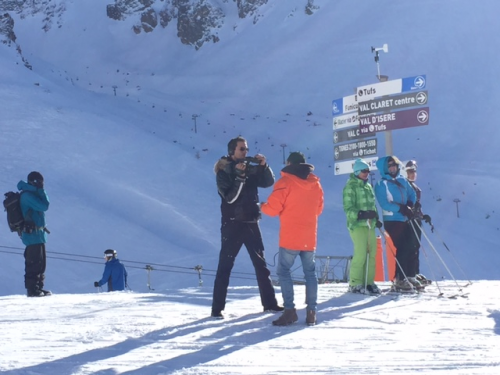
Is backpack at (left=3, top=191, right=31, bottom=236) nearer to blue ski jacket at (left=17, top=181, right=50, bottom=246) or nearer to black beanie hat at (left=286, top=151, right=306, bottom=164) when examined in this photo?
blue ski jacket at (left=17, top=181, right=50, bottom=246)

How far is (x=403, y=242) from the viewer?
8523 mm

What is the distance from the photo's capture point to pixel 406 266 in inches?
336

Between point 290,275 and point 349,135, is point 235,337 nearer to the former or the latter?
point 290,275

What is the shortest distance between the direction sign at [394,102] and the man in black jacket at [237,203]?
19.4 ft

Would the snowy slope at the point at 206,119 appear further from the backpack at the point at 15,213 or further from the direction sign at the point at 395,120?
the backpack at the point at 15,213

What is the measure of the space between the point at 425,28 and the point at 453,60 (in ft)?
19.8

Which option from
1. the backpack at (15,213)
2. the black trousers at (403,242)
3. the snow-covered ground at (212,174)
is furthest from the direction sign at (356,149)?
the backpack at (15,213)

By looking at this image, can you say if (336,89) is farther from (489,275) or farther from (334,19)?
(489,275)

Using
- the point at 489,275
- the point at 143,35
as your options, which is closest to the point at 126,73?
the point at 143,35

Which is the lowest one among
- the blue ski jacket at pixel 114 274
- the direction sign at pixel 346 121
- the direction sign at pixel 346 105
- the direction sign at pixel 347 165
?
the blue ski jacket at pixel 114 274

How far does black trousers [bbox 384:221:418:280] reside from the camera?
8461 millimetres

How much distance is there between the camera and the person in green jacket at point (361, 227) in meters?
8.06

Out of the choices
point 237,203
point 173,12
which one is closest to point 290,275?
point 237,203

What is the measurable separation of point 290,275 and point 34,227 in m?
4.14
